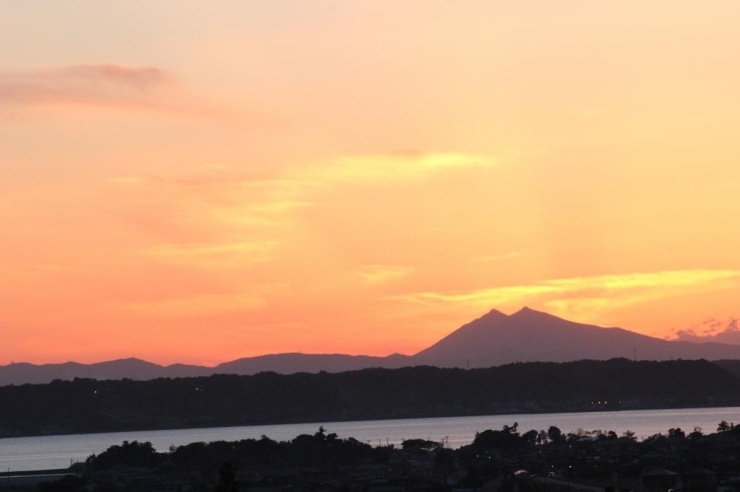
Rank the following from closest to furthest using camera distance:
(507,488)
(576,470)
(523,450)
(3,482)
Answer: (507,488)
(576,470)
(3,482)
(523,450)

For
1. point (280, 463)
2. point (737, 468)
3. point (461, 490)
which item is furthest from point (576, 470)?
point (280, 463)

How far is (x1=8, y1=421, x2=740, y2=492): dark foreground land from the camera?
39.4 m

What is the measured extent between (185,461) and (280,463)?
429cm

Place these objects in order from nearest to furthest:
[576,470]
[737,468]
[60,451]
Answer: [737,468] < [576,470] < [60,451]

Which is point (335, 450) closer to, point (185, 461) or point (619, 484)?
point (185, 461)

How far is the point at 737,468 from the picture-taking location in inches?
1665

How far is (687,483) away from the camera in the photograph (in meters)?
38.1

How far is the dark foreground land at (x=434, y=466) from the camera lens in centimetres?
3938

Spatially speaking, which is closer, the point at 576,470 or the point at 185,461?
the point at 576,470

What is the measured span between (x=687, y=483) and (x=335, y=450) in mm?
19873

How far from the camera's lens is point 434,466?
49250mm

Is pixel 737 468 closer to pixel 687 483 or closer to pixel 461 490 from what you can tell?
pixel 687 483

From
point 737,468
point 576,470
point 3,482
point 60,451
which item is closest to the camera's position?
point 737,468

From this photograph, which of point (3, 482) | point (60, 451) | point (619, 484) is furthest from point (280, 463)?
point (60, 451)
